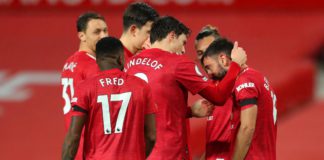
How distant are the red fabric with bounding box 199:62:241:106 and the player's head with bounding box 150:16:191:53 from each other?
0.34m

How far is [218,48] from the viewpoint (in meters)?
5.55

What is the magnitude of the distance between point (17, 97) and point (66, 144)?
5.36m

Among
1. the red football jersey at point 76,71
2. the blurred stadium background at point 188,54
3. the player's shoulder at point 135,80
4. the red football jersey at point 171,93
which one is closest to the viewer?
the player's shoulder at point 135,80

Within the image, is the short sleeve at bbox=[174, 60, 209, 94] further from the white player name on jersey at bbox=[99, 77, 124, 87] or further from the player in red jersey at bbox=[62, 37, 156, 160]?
the white player name on jersey at bbox=[99, 77, 124, 87]

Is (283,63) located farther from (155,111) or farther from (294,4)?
(155,111)

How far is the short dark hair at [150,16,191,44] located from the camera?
5477 mm

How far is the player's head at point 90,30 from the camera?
255 inches

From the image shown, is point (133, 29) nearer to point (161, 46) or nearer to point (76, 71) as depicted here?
point (76, 71)

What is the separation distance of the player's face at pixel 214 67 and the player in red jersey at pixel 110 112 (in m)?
0.58

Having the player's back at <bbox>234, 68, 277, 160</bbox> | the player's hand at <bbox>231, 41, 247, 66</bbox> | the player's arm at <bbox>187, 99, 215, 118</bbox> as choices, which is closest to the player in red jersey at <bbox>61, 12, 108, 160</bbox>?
the player's arm at <bbox>187, 99, 215, 118</bbox>

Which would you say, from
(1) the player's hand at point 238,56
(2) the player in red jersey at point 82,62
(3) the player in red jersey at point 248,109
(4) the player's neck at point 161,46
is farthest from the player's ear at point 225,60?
(2) the player in red jersey at point 82,62

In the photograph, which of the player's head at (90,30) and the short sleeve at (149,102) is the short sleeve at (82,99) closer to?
the short sleeve at (149,102)

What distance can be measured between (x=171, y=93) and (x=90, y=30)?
4.33 ft

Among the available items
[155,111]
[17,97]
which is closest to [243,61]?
[155,111]
